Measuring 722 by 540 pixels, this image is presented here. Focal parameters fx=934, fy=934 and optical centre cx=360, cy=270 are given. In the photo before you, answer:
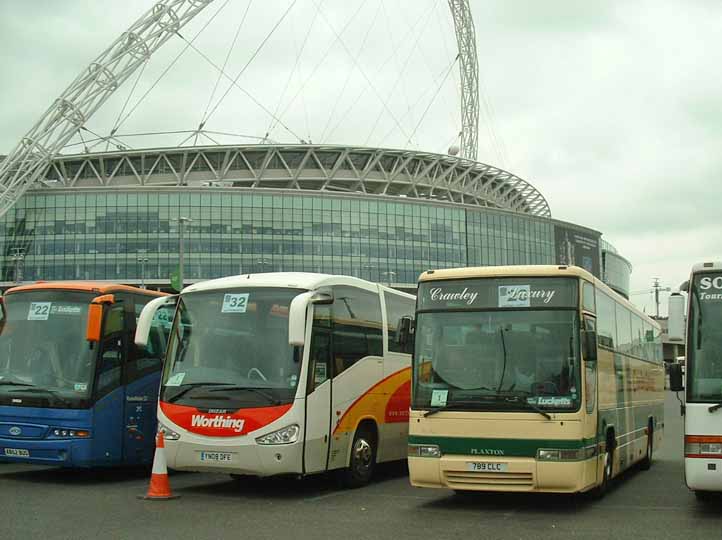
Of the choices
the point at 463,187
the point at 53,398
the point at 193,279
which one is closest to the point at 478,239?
the point at 463,187

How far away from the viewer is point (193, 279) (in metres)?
87.0

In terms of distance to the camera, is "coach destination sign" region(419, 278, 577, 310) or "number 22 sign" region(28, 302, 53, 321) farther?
"number 22 sign" region(28, 302, 53, 321)

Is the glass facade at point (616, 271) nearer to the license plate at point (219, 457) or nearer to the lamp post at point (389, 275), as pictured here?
the lamp post at point (389, 275)

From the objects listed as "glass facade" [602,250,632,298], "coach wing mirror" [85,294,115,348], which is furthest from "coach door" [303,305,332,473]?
"glass facade" [602,250,632,298]

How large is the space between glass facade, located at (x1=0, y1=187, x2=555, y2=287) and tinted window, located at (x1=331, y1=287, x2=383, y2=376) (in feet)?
235

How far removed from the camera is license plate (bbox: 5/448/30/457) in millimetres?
13773

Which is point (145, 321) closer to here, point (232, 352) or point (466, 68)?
point (232, 352)

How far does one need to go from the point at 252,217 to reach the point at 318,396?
77073 millimetres

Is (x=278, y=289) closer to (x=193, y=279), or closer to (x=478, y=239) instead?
(x=193, y=279)

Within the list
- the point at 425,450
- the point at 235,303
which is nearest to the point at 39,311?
the point at 235,303

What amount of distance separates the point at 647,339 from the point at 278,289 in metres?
8.78

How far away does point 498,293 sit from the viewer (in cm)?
1160

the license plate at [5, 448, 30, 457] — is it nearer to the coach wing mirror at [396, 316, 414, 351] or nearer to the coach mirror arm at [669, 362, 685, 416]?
the coach wing mirror at [396, 316, 414, 351]

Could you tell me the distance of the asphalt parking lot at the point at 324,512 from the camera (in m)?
9.82
